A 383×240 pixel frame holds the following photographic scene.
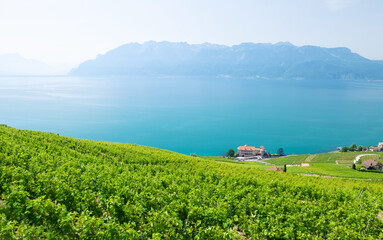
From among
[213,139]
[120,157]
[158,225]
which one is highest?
[158,225]

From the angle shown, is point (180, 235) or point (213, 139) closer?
point (180, 235)

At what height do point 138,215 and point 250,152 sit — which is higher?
point 138,215

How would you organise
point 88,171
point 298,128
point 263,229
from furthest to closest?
point 298,128
point 88,171
point 263,229

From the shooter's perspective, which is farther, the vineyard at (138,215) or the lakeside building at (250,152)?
the lakeside building at (250,152)

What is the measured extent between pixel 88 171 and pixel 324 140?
14856 cm

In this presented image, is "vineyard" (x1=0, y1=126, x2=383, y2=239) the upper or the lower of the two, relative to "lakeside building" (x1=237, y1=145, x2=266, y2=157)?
upper

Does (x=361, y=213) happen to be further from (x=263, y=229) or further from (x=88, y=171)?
(x=88, y=171)

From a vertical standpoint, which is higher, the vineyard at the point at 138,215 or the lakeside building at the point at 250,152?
the vineyard at the point at 138,215

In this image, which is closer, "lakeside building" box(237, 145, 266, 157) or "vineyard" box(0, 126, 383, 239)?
"vineyard" box(0, 126, 383, 239)

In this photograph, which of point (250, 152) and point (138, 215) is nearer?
point (138, 215)

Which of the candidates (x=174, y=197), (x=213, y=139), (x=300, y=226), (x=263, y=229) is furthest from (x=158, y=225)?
(x=213, y=139)

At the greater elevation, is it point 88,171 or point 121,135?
point 88,171

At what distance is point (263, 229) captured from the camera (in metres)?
10.9

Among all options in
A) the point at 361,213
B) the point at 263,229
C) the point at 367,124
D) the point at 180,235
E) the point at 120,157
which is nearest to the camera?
the point at 180,235
